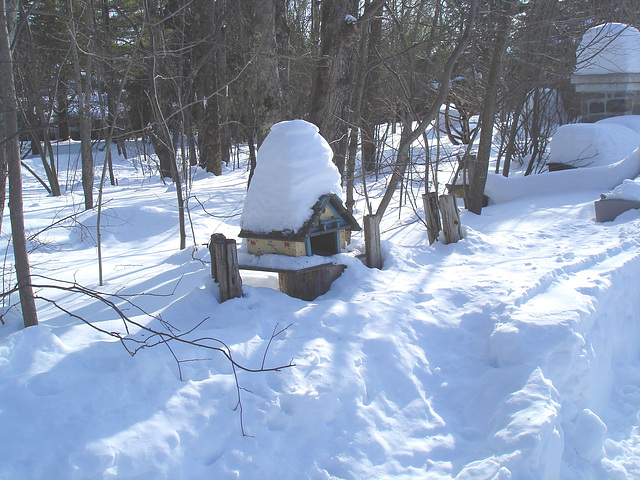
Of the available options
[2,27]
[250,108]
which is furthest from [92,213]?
[250,108]

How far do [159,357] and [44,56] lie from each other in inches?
643

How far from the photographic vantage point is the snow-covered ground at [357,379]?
8.82ft

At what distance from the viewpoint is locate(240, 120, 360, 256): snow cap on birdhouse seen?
439 cm

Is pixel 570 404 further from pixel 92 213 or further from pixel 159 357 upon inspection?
pixel 92 213

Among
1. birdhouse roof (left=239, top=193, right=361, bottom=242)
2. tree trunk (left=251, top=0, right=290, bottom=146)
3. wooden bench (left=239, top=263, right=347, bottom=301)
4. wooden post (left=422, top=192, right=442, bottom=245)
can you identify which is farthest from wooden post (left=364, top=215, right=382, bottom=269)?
tree trunk (left=251, top=0, right=290, bottom=146)

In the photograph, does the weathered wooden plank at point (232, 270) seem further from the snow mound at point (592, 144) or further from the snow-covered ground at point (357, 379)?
the snow mound at point (592, 144)

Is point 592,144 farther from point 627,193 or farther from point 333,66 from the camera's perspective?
point 333,66

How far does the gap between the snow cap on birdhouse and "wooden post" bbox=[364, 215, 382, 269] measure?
418 mm

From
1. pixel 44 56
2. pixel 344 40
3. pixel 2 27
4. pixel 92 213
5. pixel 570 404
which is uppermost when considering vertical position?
pixel 44 56

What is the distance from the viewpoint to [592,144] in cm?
1055

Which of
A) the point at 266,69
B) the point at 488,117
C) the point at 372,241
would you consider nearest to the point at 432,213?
the point at 372,241

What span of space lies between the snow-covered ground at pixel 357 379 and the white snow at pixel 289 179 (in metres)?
0.70

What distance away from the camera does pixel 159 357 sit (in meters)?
3.18

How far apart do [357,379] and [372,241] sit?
192 cm
